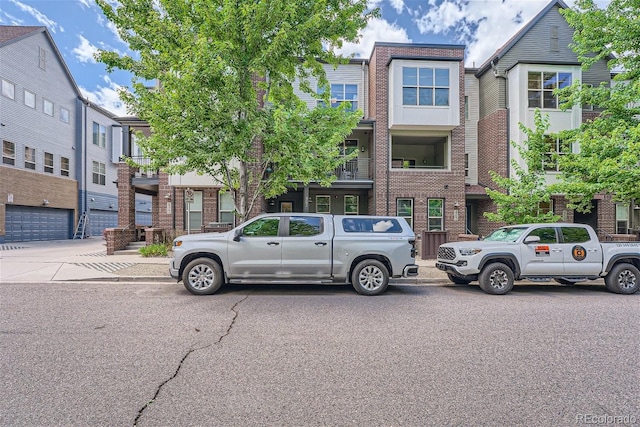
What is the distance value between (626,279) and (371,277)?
6.61 m

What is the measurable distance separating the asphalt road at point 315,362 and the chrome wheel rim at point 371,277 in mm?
824

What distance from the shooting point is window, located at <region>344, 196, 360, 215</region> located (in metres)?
18.2

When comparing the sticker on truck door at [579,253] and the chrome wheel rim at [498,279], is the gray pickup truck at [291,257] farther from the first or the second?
the sticker on truck door at [579,253]

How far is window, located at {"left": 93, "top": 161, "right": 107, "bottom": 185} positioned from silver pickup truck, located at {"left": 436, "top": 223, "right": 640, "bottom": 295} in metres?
31.3

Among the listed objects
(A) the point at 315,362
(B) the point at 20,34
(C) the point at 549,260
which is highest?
(B) the point at 20,34

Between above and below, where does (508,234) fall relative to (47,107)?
below

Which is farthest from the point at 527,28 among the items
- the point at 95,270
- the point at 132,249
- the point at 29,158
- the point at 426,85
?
the point at 29,158

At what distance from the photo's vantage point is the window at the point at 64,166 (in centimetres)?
2438

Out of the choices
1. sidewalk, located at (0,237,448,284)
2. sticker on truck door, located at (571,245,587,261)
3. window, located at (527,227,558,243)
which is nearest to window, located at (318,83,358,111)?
sidewalk, located at (0,237,448,284)

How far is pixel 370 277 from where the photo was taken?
290 inches

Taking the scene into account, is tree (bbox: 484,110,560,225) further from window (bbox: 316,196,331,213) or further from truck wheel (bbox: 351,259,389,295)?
window (bbox: 316,196,331,213)

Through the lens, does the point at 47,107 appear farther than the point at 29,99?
Yes

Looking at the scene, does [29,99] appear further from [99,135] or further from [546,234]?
[546,234]

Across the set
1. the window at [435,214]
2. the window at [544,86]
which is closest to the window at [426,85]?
the window at [544,86]
